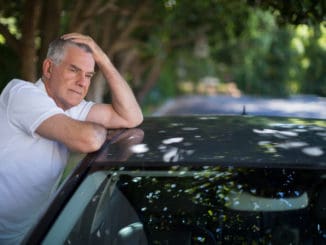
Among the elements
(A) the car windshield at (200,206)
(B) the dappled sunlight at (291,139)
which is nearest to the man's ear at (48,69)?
(A) the car windshield at (200,206)

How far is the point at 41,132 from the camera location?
3.04 meters

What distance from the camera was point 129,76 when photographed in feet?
68.6

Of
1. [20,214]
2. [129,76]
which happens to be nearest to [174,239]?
[20,214]

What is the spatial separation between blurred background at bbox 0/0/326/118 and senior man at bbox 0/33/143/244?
4.78ft

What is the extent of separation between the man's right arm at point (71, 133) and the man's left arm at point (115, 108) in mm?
548

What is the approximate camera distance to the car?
2.79 metres

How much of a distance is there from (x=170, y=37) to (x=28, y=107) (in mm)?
14483

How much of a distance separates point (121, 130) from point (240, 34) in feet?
36.4

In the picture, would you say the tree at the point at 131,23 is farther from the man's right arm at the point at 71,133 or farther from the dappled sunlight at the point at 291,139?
the man's right arm at the point at 71,133

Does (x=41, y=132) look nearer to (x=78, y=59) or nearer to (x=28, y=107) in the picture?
(x=28, y=107)

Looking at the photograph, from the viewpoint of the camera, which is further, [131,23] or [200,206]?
[131,23]

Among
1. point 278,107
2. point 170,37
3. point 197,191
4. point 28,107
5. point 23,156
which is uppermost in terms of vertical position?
point 28,107

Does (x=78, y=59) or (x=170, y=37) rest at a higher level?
(x=78, y=59)

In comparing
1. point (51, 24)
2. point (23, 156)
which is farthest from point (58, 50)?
point (51, 24)
